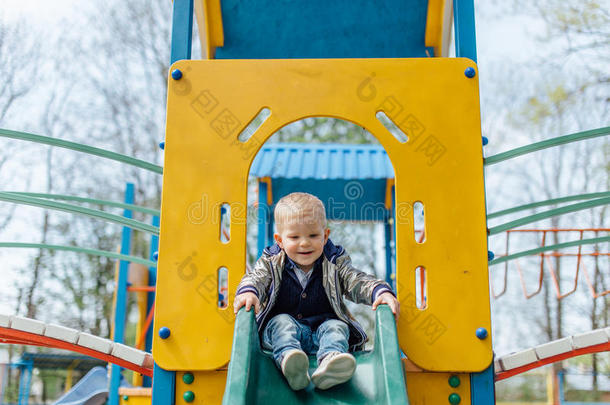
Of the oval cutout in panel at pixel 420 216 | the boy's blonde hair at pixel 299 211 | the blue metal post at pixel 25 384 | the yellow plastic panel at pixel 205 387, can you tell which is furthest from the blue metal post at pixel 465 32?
the blue metal post at pixel 25 384

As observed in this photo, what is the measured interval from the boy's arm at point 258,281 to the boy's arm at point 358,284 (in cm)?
35

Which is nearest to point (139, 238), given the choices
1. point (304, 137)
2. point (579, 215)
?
point (304, 137)

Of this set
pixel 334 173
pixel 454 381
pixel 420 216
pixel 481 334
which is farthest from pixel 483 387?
pixel 334 173

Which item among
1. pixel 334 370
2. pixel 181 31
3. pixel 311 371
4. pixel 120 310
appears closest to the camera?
pixel 334 370

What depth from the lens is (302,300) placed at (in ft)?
8.69

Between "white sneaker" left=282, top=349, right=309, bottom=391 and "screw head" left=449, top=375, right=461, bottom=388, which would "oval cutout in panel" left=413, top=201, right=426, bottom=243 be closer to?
"screw head" left=449, top=375, right=461, bottom=388

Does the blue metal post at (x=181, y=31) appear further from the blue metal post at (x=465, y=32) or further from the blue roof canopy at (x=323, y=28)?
the blue metal post at (x=465, y=32)

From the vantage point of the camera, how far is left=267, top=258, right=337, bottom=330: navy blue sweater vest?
2648mm

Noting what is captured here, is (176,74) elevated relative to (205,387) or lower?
elevated

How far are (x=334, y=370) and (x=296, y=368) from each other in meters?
0.14

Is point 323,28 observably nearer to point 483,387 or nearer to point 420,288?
point 420,288

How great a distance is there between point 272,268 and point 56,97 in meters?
10.3

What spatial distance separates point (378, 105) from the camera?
2.77 metres

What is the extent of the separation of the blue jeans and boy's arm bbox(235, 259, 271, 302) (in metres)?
0.14
